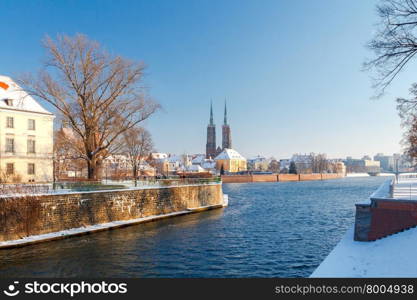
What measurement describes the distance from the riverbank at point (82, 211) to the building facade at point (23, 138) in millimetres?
11012

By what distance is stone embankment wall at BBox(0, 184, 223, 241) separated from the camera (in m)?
19.9

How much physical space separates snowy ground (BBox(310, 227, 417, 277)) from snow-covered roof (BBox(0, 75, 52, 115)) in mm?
30155

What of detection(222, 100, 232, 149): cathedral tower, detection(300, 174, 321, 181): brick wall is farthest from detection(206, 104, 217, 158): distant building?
detection(300, 174, 321, 181): brick wall

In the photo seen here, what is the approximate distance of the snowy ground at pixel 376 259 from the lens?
35.5 feet

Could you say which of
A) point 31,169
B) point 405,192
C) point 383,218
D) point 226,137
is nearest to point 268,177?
point 226,137

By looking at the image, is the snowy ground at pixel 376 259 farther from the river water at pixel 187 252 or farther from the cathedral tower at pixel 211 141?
the cathedral tower at pixel 211 141

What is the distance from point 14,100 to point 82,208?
16.2 metres

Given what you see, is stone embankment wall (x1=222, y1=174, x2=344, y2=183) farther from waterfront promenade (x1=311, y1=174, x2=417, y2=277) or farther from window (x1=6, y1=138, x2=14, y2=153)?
waterfront promenade (x1=311, y1=174, x2=417, y2=277)

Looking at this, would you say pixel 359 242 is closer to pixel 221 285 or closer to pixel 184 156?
pixel 221 285

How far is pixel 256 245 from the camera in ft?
64.4

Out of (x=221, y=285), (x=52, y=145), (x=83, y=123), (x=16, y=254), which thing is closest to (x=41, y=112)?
(x=52, y=145)

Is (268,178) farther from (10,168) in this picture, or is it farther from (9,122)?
(9,122)

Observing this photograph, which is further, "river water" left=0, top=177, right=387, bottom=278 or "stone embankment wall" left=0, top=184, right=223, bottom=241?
"stone embankment wall" left=0, top=184, right=223, bottom=241

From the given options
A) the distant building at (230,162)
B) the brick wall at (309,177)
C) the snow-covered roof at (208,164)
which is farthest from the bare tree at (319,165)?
the snow-covered roof at (208,164)
